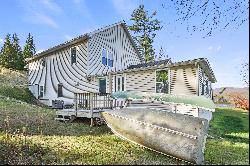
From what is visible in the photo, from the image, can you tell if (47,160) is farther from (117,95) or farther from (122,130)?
(117,95)

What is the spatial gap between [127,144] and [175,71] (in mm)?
13408

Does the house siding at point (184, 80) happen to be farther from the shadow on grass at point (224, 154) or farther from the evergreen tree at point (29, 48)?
the evergreen tree at point (29, 48)

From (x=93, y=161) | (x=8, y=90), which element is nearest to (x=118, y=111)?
(x=93, y=161)

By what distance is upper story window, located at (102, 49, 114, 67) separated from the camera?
28.2 m

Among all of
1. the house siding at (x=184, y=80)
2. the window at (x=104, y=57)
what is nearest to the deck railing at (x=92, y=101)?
the house siding at (x=184, y=80)

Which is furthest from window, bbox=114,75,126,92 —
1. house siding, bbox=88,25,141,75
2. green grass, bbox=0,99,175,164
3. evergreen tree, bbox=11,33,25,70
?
evergreen tree, bbox=11,33,25,70

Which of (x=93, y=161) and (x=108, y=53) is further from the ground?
(x=108, y=53)

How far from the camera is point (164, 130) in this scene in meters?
8.47

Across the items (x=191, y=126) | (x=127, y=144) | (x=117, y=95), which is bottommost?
(x=127, y=144)

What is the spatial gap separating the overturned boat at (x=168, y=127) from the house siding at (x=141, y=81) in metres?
14.4

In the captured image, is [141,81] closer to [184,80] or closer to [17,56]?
[184,80]

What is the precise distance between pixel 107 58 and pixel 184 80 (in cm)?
929

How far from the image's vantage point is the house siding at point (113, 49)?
26953 mm

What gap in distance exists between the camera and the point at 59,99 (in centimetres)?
3000
